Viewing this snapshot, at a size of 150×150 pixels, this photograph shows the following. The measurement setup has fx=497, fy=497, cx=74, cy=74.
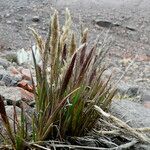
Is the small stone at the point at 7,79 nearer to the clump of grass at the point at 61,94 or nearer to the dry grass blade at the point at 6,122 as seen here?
the clump of grass at the point at 61,94

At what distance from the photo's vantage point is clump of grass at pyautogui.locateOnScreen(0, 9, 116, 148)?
2.27 meters

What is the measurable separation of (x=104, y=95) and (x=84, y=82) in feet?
0.75

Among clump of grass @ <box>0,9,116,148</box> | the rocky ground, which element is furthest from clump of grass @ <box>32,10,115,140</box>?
the rocky ground

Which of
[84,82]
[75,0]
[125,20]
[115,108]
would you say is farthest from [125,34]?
[84,82]

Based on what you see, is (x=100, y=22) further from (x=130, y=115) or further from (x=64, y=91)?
(x=64, y=91)

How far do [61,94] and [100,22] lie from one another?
6.66 metres

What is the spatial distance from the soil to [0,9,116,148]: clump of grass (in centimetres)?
452

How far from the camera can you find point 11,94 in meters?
2.90

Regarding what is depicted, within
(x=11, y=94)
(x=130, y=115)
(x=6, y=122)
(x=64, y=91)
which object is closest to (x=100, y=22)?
(x=130, y=115)

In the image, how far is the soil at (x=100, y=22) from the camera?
300 inches

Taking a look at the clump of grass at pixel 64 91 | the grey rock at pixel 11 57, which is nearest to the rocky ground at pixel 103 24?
the grey rock at pixel 11 57

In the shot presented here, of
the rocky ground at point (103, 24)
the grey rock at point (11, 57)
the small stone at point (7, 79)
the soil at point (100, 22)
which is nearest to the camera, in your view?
the small stone at point (7, 79)

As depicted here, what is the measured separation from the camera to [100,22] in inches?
351

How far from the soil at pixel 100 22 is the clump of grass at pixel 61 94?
14.8ft
